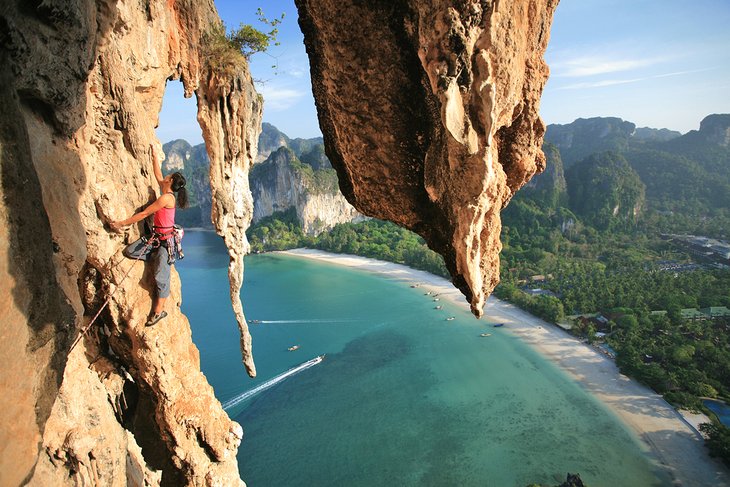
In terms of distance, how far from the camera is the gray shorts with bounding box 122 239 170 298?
4.63 m

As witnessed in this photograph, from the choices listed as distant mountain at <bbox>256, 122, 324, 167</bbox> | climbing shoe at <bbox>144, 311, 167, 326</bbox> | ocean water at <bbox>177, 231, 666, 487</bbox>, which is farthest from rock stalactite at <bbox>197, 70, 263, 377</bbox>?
distant mountain at <bbox>256, 122, 324, 167</bbox>

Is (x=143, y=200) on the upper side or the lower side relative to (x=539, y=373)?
upper

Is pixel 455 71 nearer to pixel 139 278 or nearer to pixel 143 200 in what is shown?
pixel 143 200

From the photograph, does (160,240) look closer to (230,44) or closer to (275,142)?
(230,44)

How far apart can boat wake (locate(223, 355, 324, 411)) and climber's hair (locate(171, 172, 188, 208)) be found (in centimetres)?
1588

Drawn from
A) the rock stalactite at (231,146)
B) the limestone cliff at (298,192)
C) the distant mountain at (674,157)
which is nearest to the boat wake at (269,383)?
the rock stalactite at (231,146)

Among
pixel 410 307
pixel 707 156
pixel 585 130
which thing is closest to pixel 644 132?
pixel 585 130

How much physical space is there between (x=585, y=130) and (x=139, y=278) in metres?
110

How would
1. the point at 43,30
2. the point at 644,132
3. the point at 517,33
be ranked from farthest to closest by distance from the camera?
the point at 644,132 → the point at 517,33 → the point at 43,30

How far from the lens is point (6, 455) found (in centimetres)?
154

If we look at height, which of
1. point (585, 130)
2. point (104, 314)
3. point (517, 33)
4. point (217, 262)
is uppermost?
point (585, 130)

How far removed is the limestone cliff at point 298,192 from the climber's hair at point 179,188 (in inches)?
2299

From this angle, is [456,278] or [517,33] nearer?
[517,33]

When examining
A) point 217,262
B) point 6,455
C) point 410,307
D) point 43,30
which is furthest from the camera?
point 217,262
